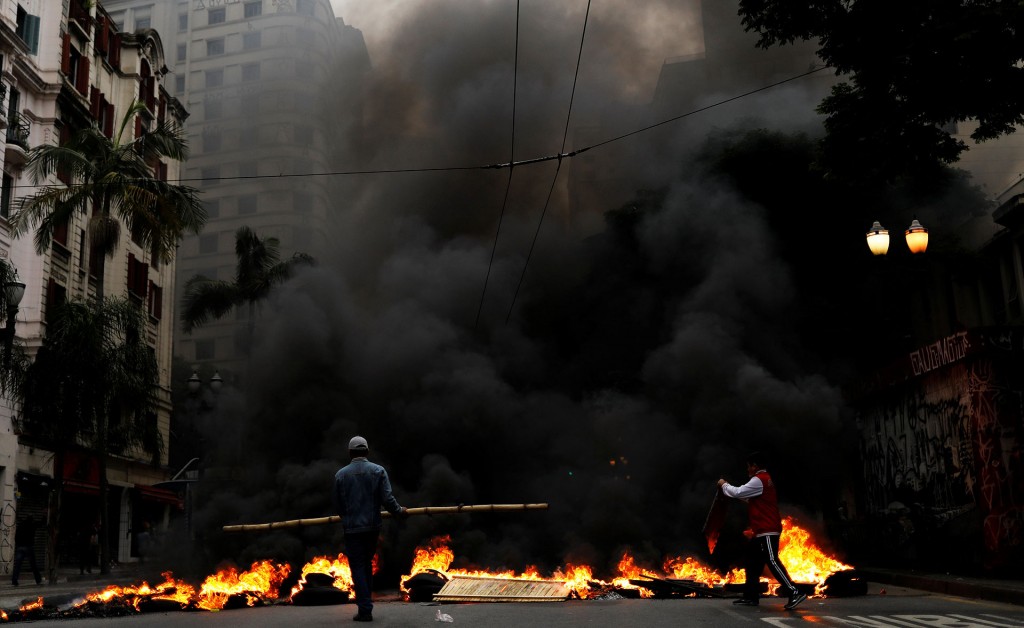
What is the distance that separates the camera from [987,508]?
43.5ft

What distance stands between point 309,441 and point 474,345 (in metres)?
4.11

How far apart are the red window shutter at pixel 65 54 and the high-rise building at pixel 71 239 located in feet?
0.16

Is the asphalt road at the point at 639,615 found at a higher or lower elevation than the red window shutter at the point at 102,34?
lower

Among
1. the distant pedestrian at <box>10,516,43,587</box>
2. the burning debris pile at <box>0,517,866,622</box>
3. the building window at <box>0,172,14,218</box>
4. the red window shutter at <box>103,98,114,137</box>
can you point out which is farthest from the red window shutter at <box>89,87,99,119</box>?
the burning debris pile at <box>0,517,866,622</box>

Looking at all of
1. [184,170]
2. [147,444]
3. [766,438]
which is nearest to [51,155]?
[147,444]

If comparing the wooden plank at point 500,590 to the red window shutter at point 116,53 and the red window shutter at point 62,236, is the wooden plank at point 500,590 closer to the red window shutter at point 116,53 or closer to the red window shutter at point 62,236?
the red window shutter at point 62,236

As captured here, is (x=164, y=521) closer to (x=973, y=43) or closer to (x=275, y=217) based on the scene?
(x=275, y=217)

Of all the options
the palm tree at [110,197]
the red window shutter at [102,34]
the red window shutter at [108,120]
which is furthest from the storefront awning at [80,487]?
the red window shutter at [102,34]

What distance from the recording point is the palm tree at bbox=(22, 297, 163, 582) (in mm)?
20344

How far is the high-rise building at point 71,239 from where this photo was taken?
83.4 feet

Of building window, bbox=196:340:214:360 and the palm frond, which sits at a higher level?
building window, bbox=196:340:214:360

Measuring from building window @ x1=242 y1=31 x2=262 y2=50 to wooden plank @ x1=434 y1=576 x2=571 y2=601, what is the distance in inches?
1641

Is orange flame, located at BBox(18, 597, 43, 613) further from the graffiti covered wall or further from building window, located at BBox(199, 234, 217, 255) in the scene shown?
building window, located at BBox(199, 234, 217, 255)

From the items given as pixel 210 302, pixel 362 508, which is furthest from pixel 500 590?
pixel 210 302
